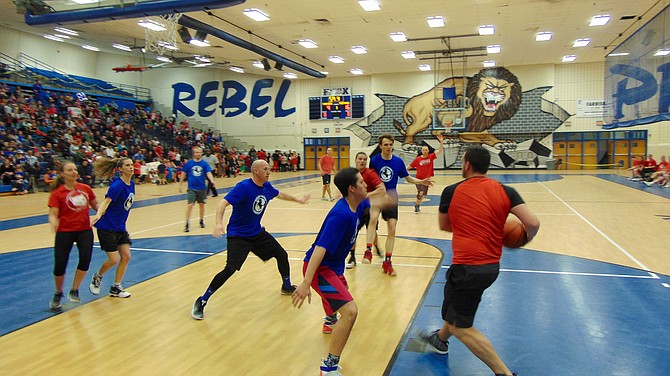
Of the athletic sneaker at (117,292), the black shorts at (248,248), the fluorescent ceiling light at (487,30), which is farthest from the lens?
the fluorescent ceiling light at (487,30)

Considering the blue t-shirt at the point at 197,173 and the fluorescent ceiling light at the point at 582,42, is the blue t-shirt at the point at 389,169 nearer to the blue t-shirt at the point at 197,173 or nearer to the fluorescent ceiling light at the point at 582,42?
the blue t-shirt at the point at 197,173

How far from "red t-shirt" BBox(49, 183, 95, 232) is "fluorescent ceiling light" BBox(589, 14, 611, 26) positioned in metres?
20.7

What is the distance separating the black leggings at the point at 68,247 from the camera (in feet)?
17.8

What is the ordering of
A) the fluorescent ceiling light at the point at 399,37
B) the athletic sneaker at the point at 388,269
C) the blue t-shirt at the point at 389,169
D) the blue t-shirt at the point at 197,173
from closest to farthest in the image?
1. the athletic sneaker at the point at 388,269
2. the blue t-shirt at the point at 389,169
3. the blue t-shirt at the point at 197,173
4. the fluorescent ceiling light at the point at 399,37

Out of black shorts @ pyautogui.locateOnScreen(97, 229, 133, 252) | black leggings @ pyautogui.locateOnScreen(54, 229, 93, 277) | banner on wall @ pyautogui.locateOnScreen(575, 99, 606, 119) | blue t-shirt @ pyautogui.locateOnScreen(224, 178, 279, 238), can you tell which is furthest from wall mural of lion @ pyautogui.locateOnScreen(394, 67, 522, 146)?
black leggings @ pyautogui.locateOnScreen(54, 229, 93, 277)

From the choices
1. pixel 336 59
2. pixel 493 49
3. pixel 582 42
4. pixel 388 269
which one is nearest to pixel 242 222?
pixel 388 269

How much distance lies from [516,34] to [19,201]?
21840 mm

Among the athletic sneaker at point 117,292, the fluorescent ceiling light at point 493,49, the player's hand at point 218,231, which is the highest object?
the fluorescent ceiling light at point 493,49

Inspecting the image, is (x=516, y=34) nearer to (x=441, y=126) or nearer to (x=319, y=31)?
(x=441, y=126)

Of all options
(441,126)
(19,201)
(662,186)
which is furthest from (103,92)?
(662,186)

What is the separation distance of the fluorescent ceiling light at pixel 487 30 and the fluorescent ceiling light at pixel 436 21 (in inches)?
79.1

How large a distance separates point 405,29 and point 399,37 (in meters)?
1.51

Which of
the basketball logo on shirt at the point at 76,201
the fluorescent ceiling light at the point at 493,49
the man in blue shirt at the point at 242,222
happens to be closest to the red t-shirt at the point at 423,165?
the man in blue shirt at the point at 242,222

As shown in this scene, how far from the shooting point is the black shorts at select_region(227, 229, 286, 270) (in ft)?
17.3
